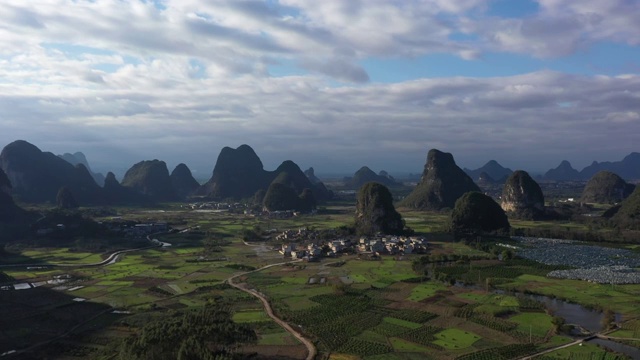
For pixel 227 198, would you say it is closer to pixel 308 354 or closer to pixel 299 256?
pixel 299 256

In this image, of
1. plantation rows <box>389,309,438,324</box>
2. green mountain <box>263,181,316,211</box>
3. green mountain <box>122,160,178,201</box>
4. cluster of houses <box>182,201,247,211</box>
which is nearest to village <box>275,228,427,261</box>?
plantation rows <box>389,309,438,324</box>

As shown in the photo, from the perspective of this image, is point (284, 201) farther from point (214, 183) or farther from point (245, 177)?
point (214, 183)

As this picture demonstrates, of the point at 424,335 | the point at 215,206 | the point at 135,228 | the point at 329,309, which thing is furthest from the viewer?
the point at 215,206

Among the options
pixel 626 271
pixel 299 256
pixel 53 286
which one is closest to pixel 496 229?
pixel 626 271

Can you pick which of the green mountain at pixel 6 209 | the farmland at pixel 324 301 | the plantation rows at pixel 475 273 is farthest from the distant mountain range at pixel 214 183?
the plantation rows at pixel 475 273

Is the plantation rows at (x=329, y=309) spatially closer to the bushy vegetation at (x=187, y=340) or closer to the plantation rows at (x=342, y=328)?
the plantation rows at (x=342, y=328)

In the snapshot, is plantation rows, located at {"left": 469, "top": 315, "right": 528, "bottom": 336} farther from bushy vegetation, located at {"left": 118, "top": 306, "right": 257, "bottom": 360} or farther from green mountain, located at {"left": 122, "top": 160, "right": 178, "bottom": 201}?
green mountain, located at {"left": 122, "top": 160, "right": 178, "bottom": 201}

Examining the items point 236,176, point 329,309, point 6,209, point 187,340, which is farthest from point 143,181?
point 187,340
